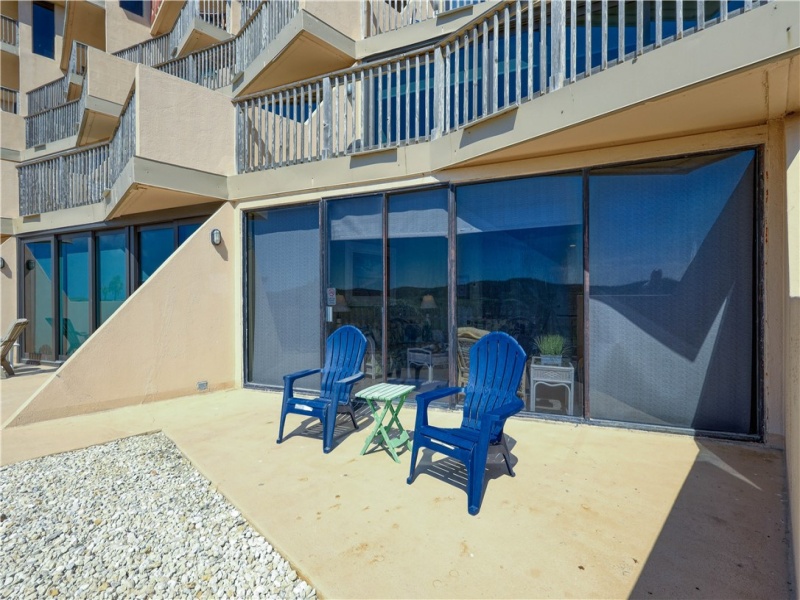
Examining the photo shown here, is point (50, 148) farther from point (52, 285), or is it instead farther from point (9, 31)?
point (9, 31)

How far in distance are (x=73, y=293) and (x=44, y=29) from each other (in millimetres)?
11382

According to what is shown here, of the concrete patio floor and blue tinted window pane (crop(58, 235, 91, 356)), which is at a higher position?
blue tinted window pane (crop(58, 235, 91, 356))

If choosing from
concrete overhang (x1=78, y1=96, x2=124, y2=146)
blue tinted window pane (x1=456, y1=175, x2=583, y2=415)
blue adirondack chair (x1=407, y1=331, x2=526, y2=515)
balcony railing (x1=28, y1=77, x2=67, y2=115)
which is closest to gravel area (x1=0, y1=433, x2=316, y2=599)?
blue adirondack chair (x1=407, y1=331, x2=526, y2=515)

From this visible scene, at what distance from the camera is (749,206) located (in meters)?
3.62

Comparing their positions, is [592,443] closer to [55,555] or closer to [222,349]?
[55,555]

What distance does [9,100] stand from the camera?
40.3 feet

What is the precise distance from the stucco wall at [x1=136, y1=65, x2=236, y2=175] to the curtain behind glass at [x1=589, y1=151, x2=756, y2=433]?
16.6 feet

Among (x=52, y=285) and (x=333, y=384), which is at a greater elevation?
(x=52, y=285)

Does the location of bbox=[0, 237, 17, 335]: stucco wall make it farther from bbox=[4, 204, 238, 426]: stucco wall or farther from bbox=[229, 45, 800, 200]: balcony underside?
bbox=[229, 45, 800, 200]: balcony underside

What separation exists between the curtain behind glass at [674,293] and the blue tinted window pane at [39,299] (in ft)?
32.7

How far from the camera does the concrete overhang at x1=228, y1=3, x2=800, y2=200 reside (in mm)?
2500

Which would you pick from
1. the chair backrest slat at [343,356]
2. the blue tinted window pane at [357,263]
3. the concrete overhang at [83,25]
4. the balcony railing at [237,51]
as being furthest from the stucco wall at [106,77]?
the chair backrest slat at [343,356]

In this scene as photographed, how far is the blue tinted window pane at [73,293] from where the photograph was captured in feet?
25.6

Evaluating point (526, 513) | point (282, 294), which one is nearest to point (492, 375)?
point (526, 513)
